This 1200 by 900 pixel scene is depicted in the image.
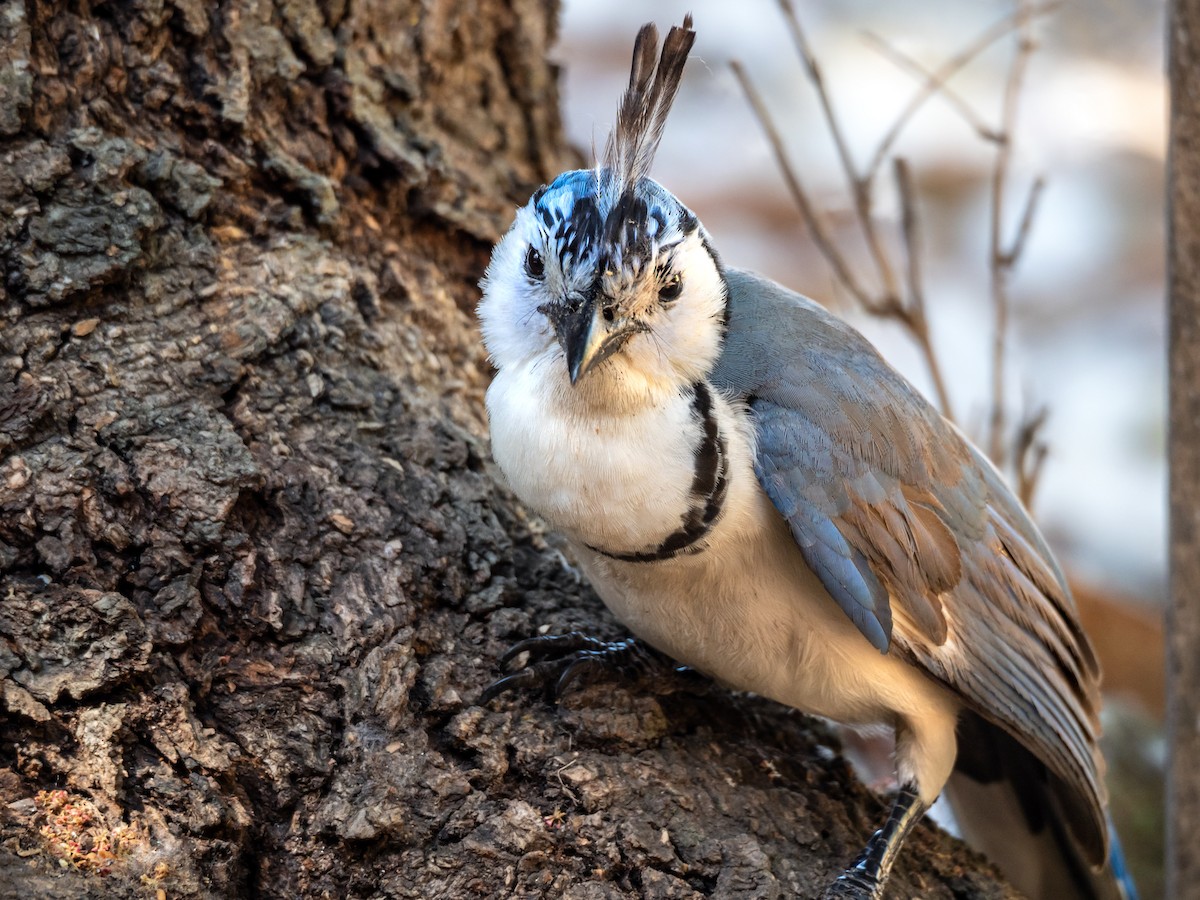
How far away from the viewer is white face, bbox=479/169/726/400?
2285 millimetres

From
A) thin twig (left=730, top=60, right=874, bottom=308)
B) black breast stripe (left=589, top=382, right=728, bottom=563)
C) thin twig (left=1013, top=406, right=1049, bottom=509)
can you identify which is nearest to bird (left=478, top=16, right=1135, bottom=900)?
black breast stripe (left=589, top=382, right=728, bottom=563)

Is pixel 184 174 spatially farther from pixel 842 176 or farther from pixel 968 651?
pixel 842 176

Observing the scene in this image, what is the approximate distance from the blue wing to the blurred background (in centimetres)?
389

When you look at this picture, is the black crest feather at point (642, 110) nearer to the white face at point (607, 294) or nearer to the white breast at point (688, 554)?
the white face at point (607, 294)

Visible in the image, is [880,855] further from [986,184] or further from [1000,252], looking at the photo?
[986,184]

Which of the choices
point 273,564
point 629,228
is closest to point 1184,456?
point 629,228

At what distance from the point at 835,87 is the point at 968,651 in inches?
244

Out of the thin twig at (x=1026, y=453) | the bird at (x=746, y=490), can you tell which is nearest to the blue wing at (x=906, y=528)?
the bird at (x=746, y=490)

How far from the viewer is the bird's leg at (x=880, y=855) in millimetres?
2344

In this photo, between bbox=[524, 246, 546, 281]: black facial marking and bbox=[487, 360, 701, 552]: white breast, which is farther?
bbox=[524, 246, 546, 281]: black facial marking

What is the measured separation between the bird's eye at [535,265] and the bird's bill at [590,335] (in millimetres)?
A: 117

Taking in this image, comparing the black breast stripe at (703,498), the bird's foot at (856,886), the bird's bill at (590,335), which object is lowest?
the bird's foot at (856,886)

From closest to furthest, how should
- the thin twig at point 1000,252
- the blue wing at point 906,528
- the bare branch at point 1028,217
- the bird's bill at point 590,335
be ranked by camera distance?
the bird's bill at point 590,335, the blue wing at point 906,528, the bare branch at point 1028,217, the thin twig at point 1000,252

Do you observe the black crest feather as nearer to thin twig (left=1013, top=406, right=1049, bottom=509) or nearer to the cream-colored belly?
the cream-colored belly
